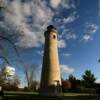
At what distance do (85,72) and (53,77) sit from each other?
1662 inches

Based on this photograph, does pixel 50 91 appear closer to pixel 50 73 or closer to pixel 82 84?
pixel 50 73

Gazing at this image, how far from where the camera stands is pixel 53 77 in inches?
1457

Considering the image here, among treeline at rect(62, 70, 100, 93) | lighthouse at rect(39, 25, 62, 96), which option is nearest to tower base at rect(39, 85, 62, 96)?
lighthouse at rect(39, 25, 62, 96)

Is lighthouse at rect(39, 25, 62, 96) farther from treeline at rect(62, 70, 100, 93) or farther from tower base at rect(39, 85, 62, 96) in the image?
treeline at rect(62, 70, 100, 93)

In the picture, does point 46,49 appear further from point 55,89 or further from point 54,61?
point 55,89

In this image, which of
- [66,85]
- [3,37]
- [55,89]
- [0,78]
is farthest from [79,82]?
[3,37]

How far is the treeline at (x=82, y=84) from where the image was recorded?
5624 centimetres

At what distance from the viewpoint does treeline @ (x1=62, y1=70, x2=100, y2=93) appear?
56244 millimetres

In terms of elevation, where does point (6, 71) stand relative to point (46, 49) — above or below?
below

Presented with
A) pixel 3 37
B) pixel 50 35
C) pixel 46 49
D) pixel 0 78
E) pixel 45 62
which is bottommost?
pixel 0 78

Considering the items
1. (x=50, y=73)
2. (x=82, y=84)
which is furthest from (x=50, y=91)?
(x=82, y=84)

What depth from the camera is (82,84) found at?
215 ft

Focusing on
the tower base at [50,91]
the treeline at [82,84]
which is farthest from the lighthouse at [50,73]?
the treeline at [82,84]

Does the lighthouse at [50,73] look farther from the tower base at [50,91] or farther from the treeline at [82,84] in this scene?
the treeline at [82,84]
